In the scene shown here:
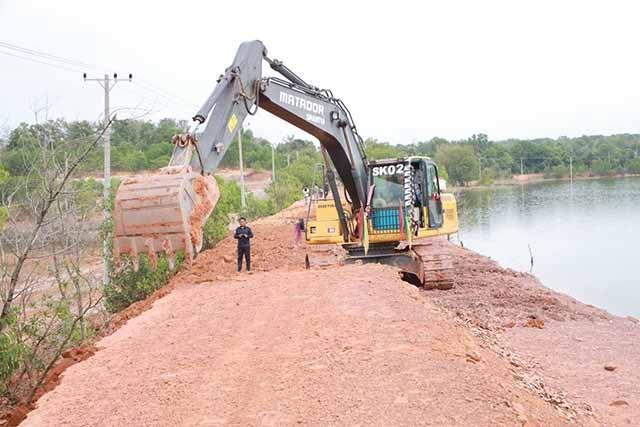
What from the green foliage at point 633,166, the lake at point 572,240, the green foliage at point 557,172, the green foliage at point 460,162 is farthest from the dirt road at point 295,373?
the green foliage at point 633,166

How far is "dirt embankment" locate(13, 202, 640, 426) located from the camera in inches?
246

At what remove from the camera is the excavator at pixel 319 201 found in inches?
324

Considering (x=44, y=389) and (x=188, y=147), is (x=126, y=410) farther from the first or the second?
(x=188, y=147)

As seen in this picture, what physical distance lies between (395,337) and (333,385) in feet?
6.21

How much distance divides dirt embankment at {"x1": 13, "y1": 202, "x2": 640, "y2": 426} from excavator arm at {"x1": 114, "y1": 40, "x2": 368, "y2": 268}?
59.2 inches

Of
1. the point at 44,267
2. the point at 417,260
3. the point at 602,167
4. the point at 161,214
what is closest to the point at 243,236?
the point at 417,260

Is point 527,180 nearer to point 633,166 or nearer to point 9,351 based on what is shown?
point 633,166

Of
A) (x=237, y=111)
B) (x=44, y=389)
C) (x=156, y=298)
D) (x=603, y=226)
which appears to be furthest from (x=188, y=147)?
(x=603, y=226)

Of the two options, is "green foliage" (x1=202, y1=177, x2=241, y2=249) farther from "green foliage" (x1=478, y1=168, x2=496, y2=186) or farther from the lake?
"green foliage" (x1=478, y1=168, x2=496, y2=186)

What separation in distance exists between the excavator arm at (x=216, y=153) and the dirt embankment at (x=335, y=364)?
1.50 meters

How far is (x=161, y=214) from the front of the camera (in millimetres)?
8133

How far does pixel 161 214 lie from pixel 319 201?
25.1 feet

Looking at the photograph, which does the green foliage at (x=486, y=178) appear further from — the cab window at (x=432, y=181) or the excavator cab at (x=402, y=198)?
the excavator cab at (x=402, y=198)

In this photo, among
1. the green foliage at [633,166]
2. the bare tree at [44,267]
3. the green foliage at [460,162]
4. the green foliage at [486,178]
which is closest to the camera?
the bare tree at [44,267]
